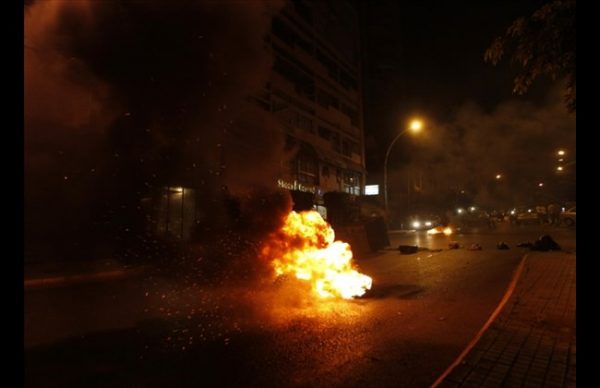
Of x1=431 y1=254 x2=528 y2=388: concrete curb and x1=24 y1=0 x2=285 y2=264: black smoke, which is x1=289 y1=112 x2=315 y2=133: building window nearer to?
x1=24 y1=0 x2=285 y2=264: black smoke

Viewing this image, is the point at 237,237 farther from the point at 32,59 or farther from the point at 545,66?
the point at 545,66

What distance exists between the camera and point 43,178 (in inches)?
361

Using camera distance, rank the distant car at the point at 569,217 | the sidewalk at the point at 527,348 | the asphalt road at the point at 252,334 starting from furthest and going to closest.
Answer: the distant car at the point at 569,217 < the asphalt road at the point at 252,334 < the sidewalk at the point at 527,348

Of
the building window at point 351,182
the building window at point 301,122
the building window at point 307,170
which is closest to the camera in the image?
the building window at point 307,170

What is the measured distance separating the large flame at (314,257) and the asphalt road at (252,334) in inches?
13.9

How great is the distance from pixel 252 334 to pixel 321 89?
29491mm

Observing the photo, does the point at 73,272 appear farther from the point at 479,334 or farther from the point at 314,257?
the point at 479,334

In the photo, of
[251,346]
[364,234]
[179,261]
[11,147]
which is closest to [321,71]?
[364,234]

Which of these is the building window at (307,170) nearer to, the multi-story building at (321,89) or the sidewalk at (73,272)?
the multi-story building at (321,89)

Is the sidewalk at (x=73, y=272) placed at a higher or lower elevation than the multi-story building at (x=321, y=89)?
lower

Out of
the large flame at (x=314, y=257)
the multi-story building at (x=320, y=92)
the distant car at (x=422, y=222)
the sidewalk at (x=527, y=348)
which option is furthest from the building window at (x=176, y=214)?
the distant car at (x=422, y=222)

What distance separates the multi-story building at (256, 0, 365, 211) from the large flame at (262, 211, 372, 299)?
13507mm

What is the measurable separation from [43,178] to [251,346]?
7448 millimetres

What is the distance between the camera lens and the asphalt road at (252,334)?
12.5ft
